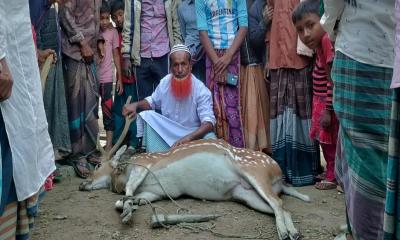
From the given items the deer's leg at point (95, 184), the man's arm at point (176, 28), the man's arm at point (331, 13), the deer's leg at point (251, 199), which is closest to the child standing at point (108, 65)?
the man's arm at point (176, 28)

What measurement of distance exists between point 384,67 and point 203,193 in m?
3.05

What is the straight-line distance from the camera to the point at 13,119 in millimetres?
2312

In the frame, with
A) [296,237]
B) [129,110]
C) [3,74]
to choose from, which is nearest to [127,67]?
[129,110]

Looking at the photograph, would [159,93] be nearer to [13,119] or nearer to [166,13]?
[166,13]

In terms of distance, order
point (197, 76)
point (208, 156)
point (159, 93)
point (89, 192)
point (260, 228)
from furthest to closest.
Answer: point (197, 76) < point (159, 93) < point (89, 192) < point (208, 156) < point (260, 228)

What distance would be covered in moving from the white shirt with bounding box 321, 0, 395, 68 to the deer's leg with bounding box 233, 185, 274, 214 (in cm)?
252

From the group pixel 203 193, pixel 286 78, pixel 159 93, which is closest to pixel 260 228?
pixel 203 193

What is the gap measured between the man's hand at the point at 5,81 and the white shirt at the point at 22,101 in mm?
63

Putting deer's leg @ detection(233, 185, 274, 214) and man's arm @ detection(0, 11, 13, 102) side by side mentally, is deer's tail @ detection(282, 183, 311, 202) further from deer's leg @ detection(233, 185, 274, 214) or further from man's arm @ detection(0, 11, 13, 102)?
man's arm @ detection(0, 11, 13, 102)

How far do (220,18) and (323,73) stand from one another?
148 cm

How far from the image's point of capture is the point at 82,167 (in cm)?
633

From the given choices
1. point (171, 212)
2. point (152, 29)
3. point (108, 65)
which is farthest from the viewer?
point (108, 65)

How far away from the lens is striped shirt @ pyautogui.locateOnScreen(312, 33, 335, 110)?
5125 mm

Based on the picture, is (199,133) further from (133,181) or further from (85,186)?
(85,186)
